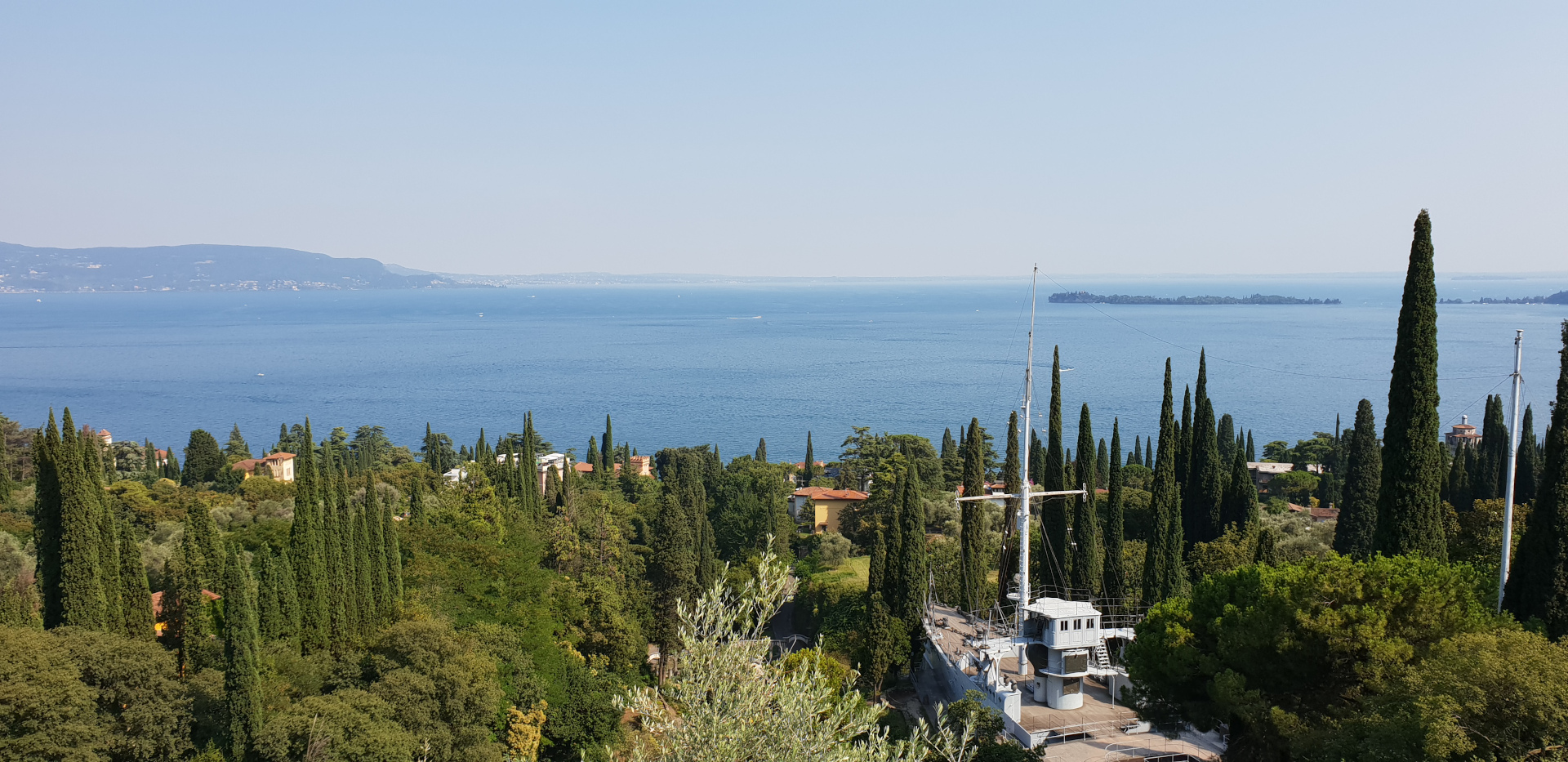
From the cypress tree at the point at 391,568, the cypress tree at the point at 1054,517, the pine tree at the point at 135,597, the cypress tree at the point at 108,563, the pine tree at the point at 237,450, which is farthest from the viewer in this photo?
the pine tree at the point at 237,450

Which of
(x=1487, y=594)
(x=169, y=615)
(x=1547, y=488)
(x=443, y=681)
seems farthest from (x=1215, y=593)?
(x=169, y=615)

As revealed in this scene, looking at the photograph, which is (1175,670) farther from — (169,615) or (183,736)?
(169,615)

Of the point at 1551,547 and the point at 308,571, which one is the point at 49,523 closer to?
the point at 308,571

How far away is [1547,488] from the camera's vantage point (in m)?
14.9

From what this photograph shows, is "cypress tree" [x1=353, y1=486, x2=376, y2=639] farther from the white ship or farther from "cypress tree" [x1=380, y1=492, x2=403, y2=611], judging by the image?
the white ship

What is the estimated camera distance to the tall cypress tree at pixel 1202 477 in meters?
33.7

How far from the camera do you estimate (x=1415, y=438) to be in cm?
1667

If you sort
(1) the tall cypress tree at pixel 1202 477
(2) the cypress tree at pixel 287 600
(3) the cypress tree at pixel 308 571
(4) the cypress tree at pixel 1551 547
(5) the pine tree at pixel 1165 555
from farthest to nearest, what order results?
(1) the tall cypress tree at pixel 1202 477 < (5) the pine tree at pixel 1165 555 < (3) the cypress tree at pixel 308 571 < (2) the cypress tree at pixel 287 600 < (4) the cypress tree at pixel 1551 547

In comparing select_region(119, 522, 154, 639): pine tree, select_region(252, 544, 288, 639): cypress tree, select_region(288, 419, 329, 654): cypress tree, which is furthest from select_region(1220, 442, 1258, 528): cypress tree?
select_region(119, 522, 154, 639): pine tree

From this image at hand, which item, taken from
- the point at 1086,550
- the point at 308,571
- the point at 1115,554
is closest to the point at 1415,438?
the point at 1086,550

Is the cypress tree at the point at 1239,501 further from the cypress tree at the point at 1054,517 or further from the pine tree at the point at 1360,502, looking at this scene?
the cypress tree at the point at 1054,517

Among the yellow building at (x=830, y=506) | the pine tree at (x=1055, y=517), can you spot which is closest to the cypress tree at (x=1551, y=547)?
the pine tree at (x=1055, y=517)

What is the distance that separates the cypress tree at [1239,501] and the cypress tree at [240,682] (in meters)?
27.5

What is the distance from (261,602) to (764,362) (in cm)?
12150
